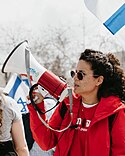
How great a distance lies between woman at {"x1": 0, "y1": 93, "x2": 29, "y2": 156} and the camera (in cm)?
361

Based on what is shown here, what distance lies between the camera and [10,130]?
3.67 m

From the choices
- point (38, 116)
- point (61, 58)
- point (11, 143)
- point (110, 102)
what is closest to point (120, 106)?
point (110, 102)

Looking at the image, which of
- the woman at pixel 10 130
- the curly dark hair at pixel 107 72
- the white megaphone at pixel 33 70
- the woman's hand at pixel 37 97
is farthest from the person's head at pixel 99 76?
the woman at pixel 10 130

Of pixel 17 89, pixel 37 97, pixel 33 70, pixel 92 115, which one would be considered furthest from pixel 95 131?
pixel 17 89

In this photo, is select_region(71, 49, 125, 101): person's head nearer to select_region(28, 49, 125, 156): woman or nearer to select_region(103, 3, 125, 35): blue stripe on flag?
select_region(28, 49, 125, 156): woman

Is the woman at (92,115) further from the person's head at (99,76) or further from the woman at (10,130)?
the woman at (10,130)

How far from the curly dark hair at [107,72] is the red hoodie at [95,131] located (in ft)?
0.22

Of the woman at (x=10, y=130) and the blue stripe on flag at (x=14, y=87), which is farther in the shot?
the blue stripe on flag at (x=14, y=87)

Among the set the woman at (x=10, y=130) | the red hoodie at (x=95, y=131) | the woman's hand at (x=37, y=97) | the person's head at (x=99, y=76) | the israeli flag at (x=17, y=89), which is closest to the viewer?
the red hoodie at (x=95, y=131)

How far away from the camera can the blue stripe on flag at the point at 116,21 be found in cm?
367

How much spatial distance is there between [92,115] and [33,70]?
23.5 inches

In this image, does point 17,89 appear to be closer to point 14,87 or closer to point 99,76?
point 14,87

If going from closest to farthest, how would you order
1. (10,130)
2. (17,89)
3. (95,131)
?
(95,131) < (10,130) < (17,89)

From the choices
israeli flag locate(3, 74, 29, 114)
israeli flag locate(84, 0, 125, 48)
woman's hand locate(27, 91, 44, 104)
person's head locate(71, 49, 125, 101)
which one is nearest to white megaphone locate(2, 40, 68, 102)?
woman's hand locate(27, 91, 44, 104)
